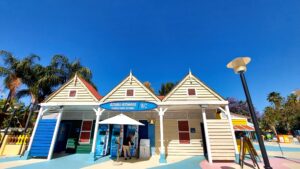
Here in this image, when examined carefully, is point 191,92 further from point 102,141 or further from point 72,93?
point 72,93

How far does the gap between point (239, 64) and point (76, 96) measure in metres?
10.4

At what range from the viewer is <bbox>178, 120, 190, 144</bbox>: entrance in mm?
10698

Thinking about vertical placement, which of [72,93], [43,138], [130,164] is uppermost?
[72,93]

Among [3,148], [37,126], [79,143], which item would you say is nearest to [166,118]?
[79,143]

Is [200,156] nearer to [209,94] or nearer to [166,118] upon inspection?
[166,118]

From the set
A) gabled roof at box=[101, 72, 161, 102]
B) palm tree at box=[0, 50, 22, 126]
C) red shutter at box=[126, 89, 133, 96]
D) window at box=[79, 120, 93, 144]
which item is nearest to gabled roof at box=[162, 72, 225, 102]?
gabled roof at box=[101, 72, 161, 102]

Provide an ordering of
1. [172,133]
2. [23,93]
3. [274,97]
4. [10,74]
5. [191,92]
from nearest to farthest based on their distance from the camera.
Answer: [191,92]
[172,133]
[10,74]
[23,93]
[274,97]

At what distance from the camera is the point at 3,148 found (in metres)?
10.2

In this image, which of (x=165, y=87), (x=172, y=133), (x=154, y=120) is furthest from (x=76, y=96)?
(x=165, y=87)

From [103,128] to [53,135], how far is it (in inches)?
125

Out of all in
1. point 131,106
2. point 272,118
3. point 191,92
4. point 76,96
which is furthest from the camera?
point 272,118

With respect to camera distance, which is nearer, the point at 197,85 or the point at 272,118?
the point at 197,85

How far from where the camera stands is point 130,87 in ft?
35.6

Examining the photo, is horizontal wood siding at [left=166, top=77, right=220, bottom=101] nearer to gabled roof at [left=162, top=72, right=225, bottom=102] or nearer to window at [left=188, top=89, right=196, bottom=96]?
gabled roof at [left=162, top=72, right=225, bottom=102]
